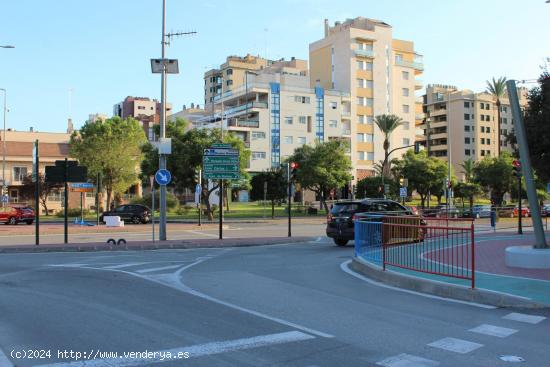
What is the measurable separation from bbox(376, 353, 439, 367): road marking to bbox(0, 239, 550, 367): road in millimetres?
10

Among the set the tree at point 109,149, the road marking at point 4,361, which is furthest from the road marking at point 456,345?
the tree at point 109,149

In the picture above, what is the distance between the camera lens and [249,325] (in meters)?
7.32

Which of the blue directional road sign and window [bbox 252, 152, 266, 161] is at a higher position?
window [bbox 252, 152, 266, 161]

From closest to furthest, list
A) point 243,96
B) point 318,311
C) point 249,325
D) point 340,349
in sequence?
point 340,349, point 249,325, point 318,311, point 243,96

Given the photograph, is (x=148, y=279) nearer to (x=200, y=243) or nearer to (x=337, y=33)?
(x=200, y=243)

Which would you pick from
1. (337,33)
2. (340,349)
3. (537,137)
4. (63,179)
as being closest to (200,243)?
(63,179)

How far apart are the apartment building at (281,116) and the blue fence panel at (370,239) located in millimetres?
66336

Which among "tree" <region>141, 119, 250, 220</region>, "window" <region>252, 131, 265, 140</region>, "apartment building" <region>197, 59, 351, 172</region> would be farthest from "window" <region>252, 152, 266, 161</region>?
"tree" <region>141, 119, 250, 220</region>

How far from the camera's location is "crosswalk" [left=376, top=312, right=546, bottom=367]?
5770mm

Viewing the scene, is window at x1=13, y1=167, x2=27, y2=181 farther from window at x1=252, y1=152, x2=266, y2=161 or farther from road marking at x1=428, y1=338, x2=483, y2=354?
road marking at x1=428, y1=338, x2=483, y2=354

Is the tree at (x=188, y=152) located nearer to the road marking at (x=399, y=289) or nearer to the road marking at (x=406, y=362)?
the road marking at (x=399, y=289)

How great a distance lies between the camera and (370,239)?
1354cm

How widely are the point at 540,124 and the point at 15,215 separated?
3867cm

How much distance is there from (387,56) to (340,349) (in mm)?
91010
